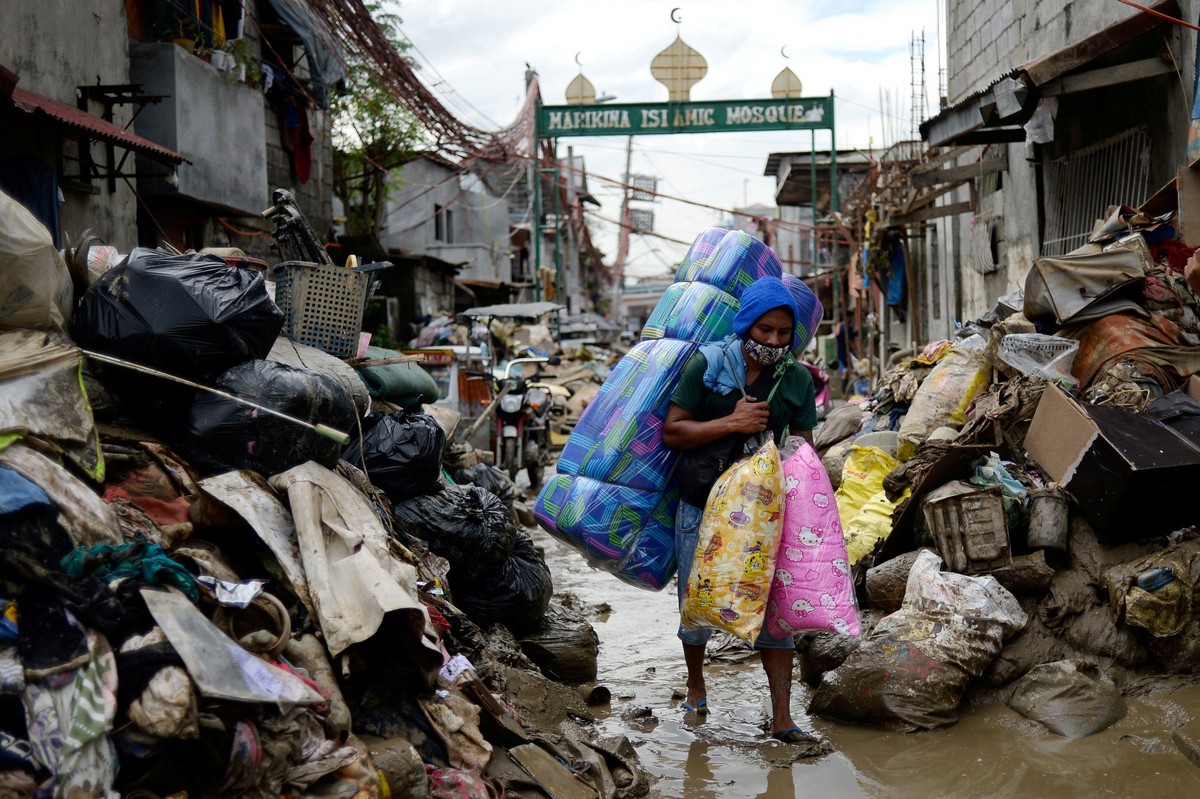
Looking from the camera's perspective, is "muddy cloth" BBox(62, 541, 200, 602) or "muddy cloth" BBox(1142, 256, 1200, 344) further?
"muddy cloth" BBox(1142, 256, 1200, 344)

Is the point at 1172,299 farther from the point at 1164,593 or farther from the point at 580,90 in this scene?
the point at 580,90

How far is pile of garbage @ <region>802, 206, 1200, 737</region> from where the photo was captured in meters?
4.04

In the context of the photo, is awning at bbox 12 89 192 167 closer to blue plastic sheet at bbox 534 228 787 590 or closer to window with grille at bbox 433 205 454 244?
blue plastic sheet at bbox 534 228 787 590

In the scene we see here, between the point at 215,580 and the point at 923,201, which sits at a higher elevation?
the point at 923,201

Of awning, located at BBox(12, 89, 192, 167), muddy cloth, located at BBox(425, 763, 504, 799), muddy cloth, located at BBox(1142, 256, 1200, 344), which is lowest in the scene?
muddy cloth, located at BBox(425, 763, 504, 799)

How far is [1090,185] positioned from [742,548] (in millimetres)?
6503

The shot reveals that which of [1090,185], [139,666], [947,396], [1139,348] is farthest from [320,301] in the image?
[1090,185]

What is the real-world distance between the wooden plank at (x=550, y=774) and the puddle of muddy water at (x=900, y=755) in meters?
0.38

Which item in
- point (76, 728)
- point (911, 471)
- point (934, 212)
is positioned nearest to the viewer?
point (76, 728)

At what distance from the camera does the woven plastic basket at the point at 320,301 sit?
14.8ft

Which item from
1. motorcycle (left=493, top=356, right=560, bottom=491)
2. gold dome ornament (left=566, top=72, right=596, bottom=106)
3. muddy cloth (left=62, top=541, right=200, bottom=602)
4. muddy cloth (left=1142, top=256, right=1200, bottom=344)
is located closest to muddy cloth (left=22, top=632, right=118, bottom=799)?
muddy cloth (left=62, top=541, right=200, bottom=602)

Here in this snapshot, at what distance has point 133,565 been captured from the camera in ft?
Answer: 8.63

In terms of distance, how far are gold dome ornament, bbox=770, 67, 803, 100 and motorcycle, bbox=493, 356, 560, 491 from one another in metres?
10.8

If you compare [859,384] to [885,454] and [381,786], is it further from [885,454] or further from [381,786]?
[381,786]
